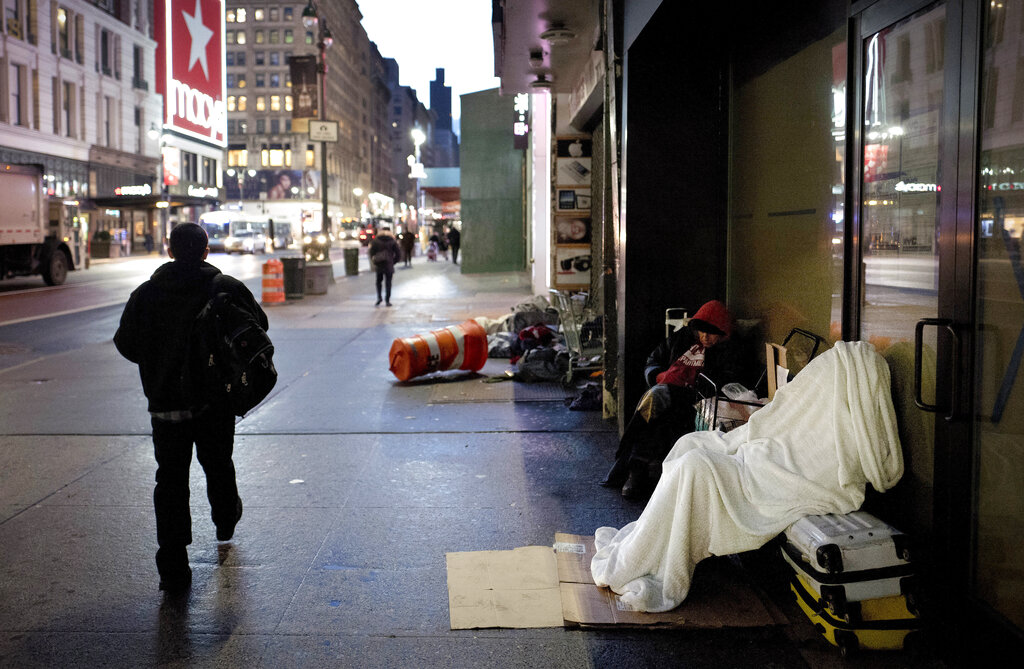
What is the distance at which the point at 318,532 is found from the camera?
542cm

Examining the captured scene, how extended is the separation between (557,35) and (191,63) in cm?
4725

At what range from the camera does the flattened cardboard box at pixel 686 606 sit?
4.11 meters

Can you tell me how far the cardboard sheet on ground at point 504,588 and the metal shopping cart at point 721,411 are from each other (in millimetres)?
1255

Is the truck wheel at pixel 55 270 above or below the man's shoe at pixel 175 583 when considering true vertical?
above

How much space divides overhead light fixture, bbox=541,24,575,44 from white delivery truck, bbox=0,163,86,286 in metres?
20.8

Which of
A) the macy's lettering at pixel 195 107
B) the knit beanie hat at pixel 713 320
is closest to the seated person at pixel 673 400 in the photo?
the knit beanie hat at pixel 713 320

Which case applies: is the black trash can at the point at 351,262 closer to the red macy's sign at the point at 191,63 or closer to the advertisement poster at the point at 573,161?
the advertisement poster at the point at 573,161

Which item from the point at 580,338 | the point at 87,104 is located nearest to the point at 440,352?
the point at 580,338

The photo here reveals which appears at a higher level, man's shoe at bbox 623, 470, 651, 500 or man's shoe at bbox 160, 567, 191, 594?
man's shoe at bbox 623, 470, 651, 500

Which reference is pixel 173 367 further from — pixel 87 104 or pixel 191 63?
pixel 87 104

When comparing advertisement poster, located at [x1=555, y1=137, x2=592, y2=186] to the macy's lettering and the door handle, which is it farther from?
the macy's lettering

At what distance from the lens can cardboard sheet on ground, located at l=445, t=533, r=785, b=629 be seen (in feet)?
13.6

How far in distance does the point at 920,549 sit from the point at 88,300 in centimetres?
2192

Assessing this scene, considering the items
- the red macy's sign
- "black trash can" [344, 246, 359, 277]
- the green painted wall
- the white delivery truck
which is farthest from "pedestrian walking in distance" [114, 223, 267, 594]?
the red macy's sign
